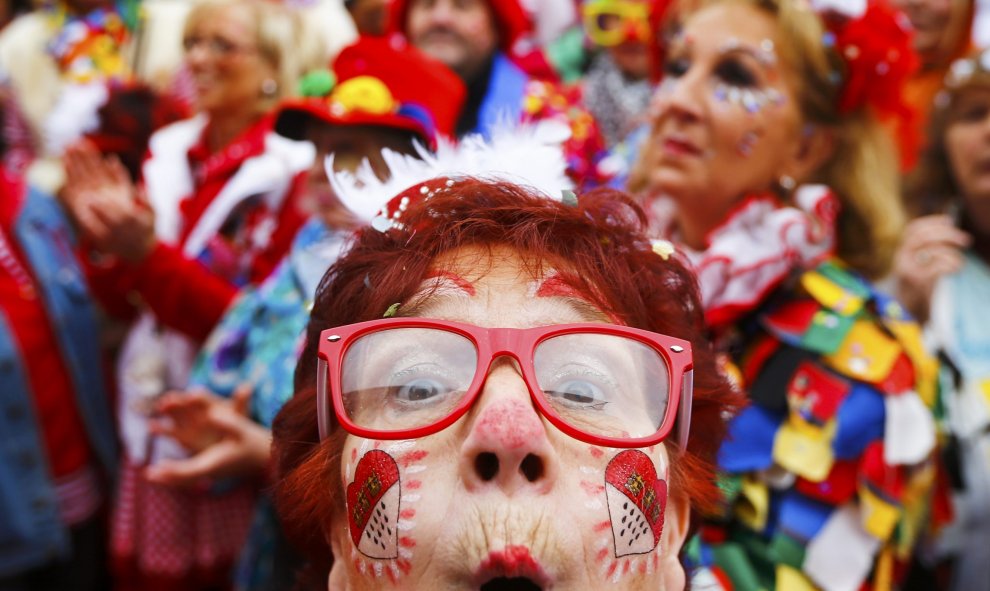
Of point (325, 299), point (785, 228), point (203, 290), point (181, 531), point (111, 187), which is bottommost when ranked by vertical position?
point (181, 531)

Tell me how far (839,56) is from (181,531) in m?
2.56

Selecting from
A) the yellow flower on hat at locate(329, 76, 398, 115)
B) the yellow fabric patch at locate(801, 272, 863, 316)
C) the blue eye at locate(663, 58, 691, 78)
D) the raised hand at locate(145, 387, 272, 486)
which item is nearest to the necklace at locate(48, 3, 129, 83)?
the yellow flower on hat at locate(329, 76, 398, 115)

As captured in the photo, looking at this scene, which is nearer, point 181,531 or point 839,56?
point 839,56

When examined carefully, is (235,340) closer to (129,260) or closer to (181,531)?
(129,260)

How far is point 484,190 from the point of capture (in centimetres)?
169

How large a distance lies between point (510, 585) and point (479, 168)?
30.5 inches

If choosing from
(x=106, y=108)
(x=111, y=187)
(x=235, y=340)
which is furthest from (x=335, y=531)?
(x=106, y=108)

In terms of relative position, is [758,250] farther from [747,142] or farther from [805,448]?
[805,448]

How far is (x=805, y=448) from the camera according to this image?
2.36 meters

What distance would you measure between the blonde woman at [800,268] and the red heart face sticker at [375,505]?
823 millimetres

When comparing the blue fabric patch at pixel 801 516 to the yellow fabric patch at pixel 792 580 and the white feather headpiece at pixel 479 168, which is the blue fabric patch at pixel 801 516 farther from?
the white feather headpiece at pixel 479 168

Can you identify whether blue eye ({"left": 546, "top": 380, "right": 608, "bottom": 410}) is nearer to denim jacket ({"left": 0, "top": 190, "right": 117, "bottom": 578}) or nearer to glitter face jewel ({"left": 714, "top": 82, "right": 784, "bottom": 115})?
glitter face jewel ({"left": 714, "top": 82, "right": 784, "bottom": 115})

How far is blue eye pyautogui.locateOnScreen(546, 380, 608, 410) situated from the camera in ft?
4.81

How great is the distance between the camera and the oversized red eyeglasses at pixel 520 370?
1.44 m
